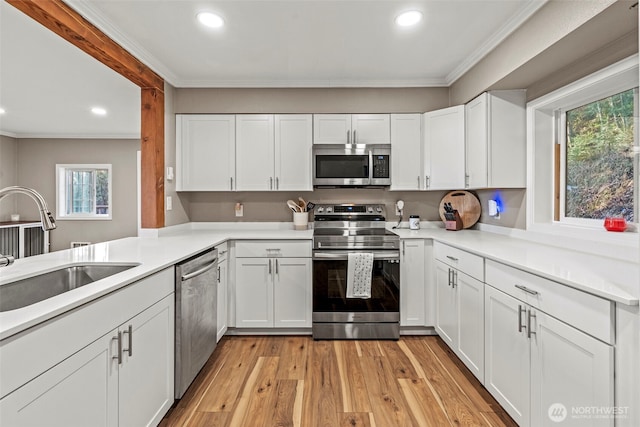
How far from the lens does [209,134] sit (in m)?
3.20

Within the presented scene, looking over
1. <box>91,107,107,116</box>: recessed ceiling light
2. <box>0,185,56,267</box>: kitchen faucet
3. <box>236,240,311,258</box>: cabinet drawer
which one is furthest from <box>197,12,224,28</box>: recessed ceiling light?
<box>91,107,107,116</box>: recessed ceiling light

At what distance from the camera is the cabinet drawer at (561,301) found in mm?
1110

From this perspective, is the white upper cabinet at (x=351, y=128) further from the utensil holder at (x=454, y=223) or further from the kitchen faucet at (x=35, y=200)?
the kitchen faucet at (x=35, y=200)

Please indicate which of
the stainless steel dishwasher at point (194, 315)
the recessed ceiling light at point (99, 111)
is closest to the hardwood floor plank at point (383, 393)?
the stainless steel dishwasher at point (194, 315)

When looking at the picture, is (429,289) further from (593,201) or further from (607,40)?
(607,40)

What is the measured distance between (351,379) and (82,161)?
6284mm

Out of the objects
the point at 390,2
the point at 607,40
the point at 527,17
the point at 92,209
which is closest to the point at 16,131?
the point at 92,209

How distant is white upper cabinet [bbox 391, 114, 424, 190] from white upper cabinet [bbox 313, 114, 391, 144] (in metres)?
0.09

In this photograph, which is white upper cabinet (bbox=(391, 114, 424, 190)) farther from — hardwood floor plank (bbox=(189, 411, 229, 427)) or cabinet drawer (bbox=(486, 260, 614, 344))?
hardwood floor plank (bbox=(189, 411, 229, 427))

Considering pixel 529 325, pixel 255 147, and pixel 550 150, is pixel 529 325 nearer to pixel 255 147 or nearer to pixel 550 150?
pixel 550 150

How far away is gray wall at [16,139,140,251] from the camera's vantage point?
234 inches

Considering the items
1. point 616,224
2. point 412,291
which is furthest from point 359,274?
point 616,224

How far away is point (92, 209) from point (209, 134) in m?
Answer: 4.29

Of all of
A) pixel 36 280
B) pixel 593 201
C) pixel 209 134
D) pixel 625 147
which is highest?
pixel 209 134
